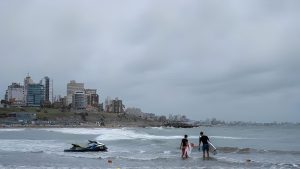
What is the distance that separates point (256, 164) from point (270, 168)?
2.16m

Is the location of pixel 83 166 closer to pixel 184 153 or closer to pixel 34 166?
pixel 34 166

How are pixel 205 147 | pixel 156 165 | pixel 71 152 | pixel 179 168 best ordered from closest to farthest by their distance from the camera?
pixel 179 168 < pixel 156 165 < pixel 205 147 < pixel 71 152

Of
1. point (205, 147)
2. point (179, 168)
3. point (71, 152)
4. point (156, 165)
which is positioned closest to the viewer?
point (179, 168)

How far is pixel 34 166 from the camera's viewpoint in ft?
85.9

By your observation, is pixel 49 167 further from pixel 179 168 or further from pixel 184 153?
pixel 184 153

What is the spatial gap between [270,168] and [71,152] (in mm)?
17445

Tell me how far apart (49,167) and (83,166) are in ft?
6.29

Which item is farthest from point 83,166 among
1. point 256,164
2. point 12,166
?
point 256,164

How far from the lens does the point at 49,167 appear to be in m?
25.5

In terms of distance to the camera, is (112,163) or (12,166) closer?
(12,166)

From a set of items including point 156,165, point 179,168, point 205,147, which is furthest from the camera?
point 205,147

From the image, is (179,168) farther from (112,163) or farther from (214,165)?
(112,163)

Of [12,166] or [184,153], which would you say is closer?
[12,166]

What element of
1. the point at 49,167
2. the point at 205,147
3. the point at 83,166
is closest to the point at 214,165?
the point at 205,147
